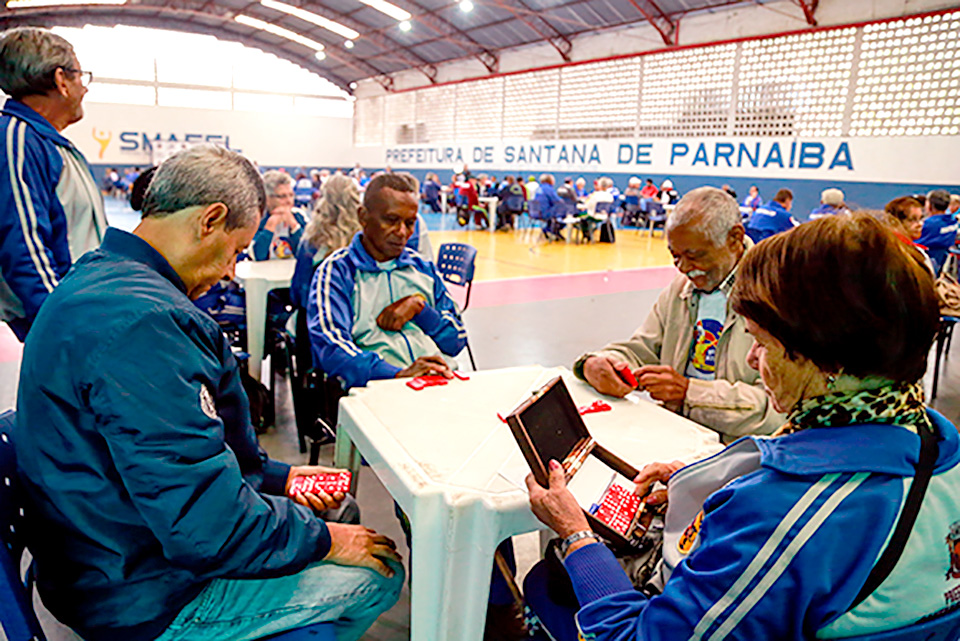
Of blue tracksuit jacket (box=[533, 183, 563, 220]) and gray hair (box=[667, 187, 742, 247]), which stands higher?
blue tracksuit jacket (box=[533, 183, 563, 220])

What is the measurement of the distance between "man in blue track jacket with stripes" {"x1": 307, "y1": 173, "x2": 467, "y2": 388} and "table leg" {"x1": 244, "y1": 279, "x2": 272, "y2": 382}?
1.24 metres

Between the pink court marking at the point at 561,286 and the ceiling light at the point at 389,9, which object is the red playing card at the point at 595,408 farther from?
the ceiling light at the point at 389,9

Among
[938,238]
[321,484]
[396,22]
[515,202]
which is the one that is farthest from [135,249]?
[396,22]

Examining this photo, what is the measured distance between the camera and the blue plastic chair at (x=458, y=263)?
3.99 meters

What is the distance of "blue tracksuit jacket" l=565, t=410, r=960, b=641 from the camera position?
0.68 m

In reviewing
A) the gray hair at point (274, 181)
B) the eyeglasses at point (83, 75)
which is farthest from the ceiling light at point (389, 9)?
the eyeglasses at point (83, 75)

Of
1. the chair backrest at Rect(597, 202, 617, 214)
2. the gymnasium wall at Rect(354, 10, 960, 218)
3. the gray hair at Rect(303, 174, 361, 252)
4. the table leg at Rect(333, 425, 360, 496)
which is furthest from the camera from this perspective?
the chair backrest at Rect(597, 202, 617, 214)

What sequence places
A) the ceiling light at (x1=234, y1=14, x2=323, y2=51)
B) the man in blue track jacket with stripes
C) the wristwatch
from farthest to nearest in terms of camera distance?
the ceiling light at (x1=234, y1=14, x2=323, y2=51) < the man in blue track jacket with stripes < the wristwatch

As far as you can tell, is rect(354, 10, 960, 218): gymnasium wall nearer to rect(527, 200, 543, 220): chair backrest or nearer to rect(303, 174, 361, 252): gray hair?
rect(527, 200, 543, 220): chair backrest

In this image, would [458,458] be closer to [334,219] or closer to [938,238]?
[334,219]

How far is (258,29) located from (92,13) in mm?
5038

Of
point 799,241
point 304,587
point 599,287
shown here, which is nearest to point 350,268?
point 304,587

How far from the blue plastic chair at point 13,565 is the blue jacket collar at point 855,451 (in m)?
0.94

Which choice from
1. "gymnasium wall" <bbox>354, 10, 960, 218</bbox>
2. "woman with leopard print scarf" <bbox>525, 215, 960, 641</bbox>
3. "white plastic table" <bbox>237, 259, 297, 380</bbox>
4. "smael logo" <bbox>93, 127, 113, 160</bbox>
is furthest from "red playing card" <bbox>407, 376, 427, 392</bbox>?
"smael logo" <bbox>93, 127, 113, 160</bbox>
